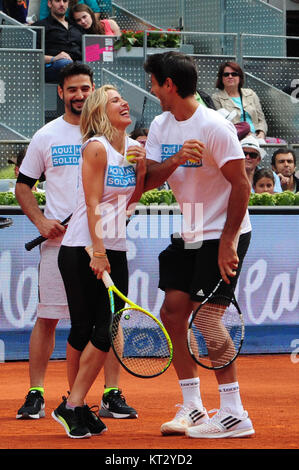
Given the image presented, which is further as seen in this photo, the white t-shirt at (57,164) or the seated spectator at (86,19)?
the seated spectator at (86,19)

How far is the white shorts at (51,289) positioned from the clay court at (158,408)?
2.20 feet

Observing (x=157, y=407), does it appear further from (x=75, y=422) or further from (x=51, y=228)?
(x=51, y=228)

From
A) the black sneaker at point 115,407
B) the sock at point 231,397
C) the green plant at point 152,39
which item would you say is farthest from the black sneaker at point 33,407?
the green plant at point 152,39

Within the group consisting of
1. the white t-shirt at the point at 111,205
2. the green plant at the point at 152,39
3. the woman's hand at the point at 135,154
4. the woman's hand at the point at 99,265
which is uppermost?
the green plant at the point at 152,39

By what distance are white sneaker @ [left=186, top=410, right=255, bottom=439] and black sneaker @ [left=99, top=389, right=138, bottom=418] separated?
87 cm

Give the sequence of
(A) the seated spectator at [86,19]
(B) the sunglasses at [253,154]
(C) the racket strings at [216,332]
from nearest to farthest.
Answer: (C) the racket strings at [216,332], (B) the sunglasses at [253,154], (A) the seated spectator at [86,19]

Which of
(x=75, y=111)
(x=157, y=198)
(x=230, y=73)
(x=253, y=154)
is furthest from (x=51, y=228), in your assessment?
(x=230, y=73)

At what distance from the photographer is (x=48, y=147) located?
642 centimetres

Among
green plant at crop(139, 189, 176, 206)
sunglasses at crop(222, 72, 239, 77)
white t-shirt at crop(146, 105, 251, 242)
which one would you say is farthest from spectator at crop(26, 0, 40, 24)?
white t-shirt at crop(146, 105, 251, 242)

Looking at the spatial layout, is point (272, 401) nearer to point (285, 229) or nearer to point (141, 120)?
point (285, 229)

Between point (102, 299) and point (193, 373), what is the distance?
69 cm

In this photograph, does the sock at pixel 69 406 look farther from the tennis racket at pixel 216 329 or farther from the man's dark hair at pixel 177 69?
the man's dark hair at pixel 177 69

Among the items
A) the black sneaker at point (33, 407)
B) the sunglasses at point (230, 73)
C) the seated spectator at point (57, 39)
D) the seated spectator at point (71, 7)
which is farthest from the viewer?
the seated spectator at point (71, 7)

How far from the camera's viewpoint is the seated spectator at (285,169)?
11594 millimetres
